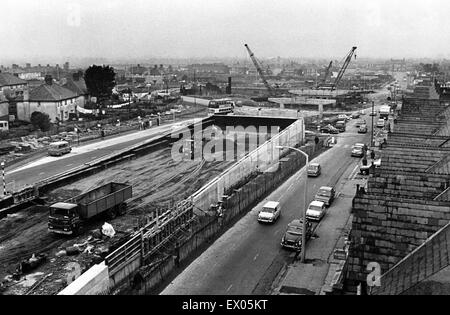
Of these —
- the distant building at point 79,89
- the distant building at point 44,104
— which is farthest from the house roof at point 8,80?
the distant building at point 44,104

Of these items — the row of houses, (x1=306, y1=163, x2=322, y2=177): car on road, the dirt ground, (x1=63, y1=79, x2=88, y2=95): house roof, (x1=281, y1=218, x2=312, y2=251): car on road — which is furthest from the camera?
(x1=63, y1=79, x2=88, y2=95): house roof

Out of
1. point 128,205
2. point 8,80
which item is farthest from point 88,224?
point 8,80

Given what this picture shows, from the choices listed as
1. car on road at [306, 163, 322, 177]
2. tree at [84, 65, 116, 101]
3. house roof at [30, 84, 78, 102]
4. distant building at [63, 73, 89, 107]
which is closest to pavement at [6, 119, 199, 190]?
house roof at [30, 84, 78, 102]

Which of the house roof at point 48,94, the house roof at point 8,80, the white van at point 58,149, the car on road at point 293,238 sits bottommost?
Result: the car on road at point 293,238

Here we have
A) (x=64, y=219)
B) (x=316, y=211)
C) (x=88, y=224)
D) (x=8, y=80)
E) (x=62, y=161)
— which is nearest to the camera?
(x=64, y=219)

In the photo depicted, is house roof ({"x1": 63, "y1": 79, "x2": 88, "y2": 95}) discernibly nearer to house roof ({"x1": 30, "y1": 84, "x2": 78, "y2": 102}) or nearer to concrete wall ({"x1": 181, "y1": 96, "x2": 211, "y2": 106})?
house roof ({"x1": 30, "y1": 84, "x2": 78, "y2": 102})

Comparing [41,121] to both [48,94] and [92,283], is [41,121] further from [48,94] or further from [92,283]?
[92,283]

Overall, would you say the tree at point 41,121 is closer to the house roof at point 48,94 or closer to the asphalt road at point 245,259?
the house roof at point 48,94
